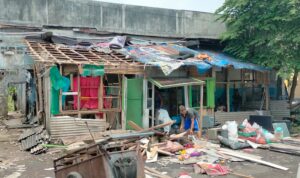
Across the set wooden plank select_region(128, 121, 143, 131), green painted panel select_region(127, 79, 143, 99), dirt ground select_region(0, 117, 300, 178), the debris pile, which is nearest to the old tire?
dirt ground select_region(0, 117, 300, 178)

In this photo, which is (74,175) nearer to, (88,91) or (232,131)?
(88,91)

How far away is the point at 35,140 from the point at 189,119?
17.0 ft

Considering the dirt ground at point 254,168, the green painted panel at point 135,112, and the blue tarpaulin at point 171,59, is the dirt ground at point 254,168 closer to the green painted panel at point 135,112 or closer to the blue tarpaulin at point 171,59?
the green painted panel at point 135,112

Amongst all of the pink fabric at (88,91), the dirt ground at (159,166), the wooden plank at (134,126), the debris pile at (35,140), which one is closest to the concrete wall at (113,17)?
the pink fabric at (88,91)

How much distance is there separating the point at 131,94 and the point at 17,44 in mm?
5489

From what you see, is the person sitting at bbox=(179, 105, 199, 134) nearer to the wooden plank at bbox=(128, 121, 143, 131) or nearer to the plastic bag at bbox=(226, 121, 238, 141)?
the plastic bag at bbox=(226, 121, 238, 141)

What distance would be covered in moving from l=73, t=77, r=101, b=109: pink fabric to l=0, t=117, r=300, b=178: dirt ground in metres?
2.61

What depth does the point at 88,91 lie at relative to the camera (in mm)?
12695

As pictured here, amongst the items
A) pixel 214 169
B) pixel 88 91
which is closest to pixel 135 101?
pixel 88 91

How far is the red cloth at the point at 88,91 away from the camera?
41.1 ft

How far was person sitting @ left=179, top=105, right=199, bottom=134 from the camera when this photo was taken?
12.2 m

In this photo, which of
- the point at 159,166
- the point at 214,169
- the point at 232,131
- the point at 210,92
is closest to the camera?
the point at 214,169

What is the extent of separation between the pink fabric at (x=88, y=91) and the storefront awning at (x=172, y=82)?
6.77 ft

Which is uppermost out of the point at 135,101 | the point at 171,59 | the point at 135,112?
the point at 171,59
